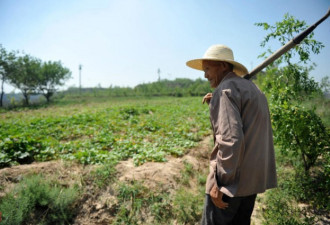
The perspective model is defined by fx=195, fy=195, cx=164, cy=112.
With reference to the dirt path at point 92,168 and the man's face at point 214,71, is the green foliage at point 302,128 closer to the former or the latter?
the dirt path at point 92,168

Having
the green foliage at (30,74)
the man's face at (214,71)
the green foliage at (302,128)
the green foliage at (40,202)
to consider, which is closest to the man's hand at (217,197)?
the man's face at (214,71)

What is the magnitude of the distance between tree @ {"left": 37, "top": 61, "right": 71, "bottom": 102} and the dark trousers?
1665 inches

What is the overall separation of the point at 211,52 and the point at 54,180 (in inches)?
137

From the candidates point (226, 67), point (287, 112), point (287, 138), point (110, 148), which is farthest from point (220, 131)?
point (110, 148)

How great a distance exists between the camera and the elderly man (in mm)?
1499

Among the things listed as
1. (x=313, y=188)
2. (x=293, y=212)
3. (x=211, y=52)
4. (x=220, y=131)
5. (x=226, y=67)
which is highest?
(x=211, y=52)

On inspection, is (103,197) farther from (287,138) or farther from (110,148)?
(287,138)

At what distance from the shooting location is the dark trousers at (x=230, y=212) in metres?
1.69

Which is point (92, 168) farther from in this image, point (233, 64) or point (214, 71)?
point (233, 64)

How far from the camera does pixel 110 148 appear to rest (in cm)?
559

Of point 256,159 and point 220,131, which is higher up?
point 220,131

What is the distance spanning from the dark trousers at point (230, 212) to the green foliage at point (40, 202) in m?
2.32

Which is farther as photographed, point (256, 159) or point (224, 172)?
point (256, 159)

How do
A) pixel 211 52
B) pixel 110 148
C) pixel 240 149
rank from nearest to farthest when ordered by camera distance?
pixel 240 149
pixel 211 52
pixel 110 148
